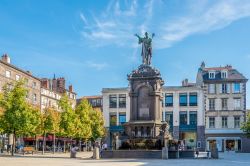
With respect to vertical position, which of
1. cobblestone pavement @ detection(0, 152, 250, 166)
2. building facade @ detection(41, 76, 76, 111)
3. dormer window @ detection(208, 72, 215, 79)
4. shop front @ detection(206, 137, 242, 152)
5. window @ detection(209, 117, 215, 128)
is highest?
dormer window @ detection(208, 72, 215, 79)

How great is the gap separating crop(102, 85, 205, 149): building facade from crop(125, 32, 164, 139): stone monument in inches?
1871

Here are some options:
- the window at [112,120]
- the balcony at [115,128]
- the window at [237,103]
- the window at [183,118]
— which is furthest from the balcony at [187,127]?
the window at [112,120]

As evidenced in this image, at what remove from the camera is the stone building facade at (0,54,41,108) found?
7719 centimetres

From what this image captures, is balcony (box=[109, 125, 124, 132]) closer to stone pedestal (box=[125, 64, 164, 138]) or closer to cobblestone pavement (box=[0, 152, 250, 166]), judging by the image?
stone pedestal (box=[125, 64, 164, 138])

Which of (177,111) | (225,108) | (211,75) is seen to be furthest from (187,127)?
(211,75)

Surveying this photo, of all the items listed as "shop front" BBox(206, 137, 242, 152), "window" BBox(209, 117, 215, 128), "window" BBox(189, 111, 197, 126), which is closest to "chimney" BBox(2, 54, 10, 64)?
"window" BBox(189, 111, 197, 126)

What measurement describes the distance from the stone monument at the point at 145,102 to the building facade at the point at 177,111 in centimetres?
4753

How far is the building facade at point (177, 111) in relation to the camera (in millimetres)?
94438

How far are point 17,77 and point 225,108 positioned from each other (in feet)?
136

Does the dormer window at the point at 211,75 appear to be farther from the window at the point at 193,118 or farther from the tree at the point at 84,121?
the tree at the point at 84,121

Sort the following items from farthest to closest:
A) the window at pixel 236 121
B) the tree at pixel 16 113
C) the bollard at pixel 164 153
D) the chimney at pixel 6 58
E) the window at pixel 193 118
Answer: the window at pixel 193 118 < the window at pixel 236 121 < the chimney at pixel 6 58 < the tree at pixel 16 113 < the bollard at pixel 164 153

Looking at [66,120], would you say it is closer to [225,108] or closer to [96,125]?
[96,125]

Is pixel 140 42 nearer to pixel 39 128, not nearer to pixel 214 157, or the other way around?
pixel 214 157

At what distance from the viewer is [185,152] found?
46.0 meters
